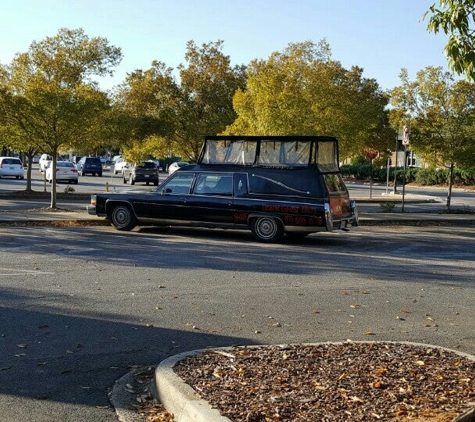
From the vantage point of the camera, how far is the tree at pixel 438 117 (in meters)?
26.9

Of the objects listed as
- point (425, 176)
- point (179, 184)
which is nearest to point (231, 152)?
point (179, 184)

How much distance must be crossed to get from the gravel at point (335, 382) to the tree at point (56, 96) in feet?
56.7

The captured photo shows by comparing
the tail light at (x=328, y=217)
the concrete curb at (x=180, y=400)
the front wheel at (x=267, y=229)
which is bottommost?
the concrete curb at (x=180, y=400)

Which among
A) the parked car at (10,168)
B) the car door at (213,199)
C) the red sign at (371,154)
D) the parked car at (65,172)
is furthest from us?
the parked car at (10,168)

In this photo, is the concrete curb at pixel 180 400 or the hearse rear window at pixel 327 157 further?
the hearse rear window at pixel 327 157

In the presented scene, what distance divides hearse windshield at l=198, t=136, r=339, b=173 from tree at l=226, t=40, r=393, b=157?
21.4 ft

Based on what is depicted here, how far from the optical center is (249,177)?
1709 centimetres

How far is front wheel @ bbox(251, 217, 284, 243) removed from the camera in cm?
1667

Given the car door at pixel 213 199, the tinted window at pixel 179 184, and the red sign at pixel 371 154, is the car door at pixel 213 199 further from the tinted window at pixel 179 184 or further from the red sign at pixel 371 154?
the red sign at pixel 371 154

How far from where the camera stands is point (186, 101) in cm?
2972

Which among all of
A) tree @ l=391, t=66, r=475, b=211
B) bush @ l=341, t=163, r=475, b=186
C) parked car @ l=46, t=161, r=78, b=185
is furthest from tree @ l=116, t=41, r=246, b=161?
bush @ l=341, t=163, r=475, b=186

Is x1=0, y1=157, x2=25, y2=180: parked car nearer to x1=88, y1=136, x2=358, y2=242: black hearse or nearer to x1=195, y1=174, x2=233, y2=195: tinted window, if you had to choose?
x1=88, y1=136, x2=358, y2=242: black hearse

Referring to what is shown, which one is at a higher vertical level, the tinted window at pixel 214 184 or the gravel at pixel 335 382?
the tinted window at pixel 214 184

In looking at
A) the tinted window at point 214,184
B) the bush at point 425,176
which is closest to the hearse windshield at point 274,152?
the tinted window at point 214,184
